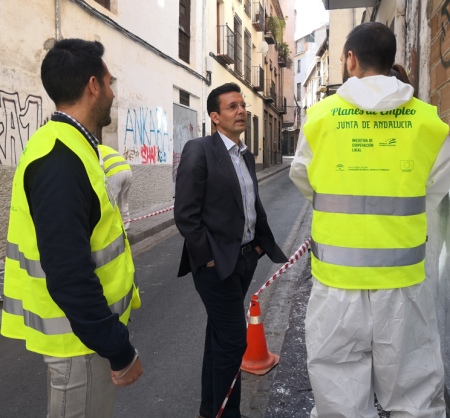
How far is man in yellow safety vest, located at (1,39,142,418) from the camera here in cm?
140

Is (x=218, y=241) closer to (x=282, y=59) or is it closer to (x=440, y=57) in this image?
(x=440, y=57)

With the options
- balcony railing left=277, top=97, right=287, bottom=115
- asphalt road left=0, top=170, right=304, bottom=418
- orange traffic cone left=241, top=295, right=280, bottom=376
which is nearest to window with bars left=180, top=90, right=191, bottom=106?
asphalt road left=0, top=170, right=304, bottom=418

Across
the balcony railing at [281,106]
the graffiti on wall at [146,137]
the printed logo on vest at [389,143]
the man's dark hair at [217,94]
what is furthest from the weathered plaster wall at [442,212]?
the balcony railing at [281,106]

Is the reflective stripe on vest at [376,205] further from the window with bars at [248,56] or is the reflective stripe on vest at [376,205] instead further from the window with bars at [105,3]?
the window with bars at [248,56]

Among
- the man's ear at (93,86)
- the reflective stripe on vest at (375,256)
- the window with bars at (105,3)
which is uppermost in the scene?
the window with bars at (105,3)

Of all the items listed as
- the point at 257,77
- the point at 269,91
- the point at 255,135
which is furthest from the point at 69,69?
the point at 269,91

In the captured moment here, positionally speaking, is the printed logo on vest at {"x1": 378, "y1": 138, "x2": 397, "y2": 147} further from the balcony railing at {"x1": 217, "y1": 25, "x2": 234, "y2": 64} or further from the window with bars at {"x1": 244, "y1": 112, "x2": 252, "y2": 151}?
the window with bars at {"x1": 244, "y1": 112, "x2": 252, "y2": 151}

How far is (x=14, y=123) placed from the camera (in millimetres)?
6754

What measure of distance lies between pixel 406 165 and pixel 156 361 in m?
2.60

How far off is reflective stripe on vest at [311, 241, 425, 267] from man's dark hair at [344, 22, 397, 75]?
2.38 ft

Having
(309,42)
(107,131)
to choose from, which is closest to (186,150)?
(107,131)

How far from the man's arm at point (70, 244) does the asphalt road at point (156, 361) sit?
5.76 feet

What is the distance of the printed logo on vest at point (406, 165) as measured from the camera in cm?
183

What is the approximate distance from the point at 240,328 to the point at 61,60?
1.60m
